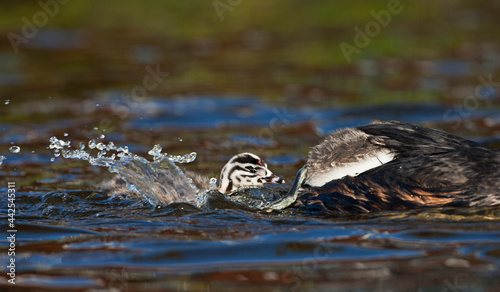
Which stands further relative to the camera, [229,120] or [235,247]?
[229,120]

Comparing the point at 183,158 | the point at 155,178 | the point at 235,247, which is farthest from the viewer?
the point at 183,158

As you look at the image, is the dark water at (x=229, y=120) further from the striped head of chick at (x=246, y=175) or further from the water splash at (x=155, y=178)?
the striped head of chick at (x=246, y=175)

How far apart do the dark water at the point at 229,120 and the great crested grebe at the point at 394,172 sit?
13cm

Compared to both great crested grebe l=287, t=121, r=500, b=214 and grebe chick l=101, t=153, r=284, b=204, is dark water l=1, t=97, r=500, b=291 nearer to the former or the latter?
great crested grebe l=287, t=121, r=500, b=214

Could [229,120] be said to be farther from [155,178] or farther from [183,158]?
[155,178]

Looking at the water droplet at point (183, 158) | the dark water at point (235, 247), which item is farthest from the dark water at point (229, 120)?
the water droplet at point (183, 158)

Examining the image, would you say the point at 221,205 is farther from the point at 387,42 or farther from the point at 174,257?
the point at 387,42

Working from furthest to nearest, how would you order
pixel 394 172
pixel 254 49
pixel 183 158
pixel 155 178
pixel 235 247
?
1. pixel 254 49
2. pixel 183 158
3. pixel 155 178
4. pixel 394 172
5. pixel 235 247

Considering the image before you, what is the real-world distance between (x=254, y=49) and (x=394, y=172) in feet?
42.0

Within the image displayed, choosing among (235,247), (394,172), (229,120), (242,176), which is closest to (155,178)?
(242,176)

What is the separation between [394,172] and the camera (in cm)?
621

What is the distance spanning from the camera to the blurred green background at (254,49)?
47.1 ft

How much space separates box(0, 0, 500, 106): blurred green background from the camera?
1435cm

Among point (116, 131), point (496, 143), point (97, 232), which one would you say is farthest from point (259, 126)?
point (97, 232)
